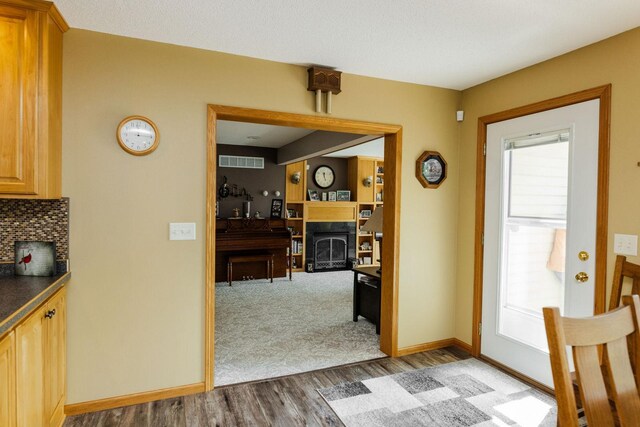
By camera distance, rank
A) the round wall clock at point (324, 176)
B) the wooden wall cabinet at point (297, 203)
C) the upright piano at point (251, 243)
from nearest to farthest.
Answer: the upright piano at point (251, 243) < the wooden wall cabinet at point (297, 203) < the round wall clock at point (324, 176)

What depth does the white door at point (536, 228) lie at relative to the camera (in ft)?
7.91

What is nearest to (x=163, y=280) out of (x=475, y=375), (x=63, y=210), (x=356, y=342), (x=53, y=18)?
(x=63, y=210)

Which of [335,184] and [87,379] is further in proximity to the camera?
[335,184]

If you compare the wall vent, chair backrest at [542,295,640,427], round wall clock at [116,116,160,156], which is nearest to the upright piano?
the wall vent

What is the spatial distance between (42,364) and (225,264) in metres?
4.56

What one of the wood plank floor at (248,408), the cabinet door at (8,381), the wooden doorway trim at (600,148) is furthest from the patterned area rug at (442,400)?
the cabinet door at (8,381)

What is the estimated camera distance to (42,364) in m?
1.85

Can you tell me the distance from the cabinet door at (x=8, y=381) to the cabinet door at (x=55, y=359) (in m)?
0.46

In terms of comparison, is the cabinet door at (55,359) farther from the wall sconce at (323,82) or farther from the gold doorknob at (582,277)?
the gold doorknob at (582,277)

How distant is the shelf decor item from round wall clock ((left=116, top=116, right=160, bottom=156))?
718 mm

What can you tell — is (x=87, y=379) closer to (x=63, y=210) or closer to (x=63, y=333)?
(x=63, y=333)

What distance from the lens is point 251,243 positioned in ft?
21.1

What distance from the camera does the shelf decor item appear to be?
7.09ft

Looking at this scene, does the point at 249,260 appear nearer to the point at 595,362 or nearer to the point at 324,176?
the point at 324,176
